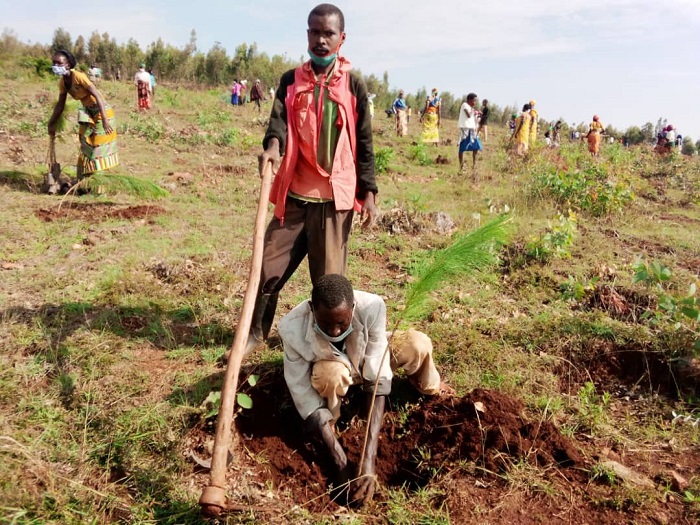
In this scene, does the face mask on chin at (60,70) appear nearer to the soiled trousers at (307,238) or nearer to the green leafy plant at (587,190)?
the soiled trousers at (307,238)

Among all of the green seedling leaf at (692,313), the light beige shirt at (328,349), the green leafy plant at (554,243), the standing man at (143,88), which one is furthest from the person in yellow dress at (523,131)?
the standing man at (143,88)

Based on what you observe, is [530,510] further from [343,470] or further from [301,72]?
[301,72]

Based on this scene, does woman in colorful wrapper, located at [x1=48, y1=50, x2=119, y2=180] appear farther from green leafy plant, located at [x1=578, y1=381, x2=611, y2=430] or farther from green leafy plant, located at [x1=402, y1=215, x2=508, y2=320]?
green leafy plant, located at [x1=578, y1=381, x2=611, y2=430]

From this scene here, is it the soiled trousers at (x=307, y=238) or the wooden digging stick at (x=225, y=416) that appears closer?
the wooden digging stick at (x=225, y=416)

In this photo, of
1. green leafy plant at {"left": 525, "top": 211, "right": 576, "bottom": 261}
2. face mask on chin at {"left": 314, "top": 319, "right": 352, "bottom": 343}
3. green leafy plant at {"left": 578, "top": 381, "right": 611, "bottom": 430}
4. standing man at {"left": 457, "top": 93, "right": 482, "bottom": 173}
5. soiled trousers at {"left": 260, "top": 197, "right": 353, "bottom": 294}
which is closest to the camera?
face mask on chin at {"left": 314, "top": 319, "right": 352, "bottom": 343}

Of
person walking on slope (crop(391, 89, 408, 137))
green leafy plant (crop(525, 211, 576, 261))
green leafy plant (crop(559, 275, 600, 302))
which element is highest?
person walking on slope (crop(391, 89, 408, 137))

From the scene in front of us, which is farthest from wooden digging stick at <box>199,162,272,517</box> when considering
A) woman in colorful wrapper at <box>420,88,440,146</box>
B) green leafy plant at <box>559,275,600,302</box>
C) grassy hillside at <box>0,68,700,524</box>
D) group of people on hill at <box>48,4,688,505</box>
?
woman in colorful wrapper at <box>420,88,440,146</box>

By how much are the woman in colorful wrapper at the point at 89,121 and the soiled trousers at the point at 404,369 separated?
4574 millimetres

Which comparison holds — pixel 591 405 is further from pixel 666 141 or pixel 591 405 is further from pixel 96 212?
pixel 666 141

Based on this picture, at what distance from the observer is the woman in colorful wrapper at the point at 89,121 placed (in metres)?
5.33

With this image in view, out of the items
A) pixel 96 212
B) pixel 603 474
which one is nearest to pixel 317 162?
pixel 603 474

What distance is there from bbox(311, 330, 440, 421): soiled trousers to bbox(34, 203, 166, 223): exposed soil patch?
375cm

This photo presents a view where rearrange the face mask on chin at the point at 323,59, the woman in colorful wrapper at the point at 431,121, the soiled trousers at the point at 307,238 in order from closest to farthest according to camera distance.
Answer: the face mask on chin at the point at 323,59 < the soiled trousers at the point at 307,238 < the woman in colorful wrapper at the point at 431,121

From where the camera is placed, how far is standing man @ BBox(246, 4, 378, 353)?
2547mm
